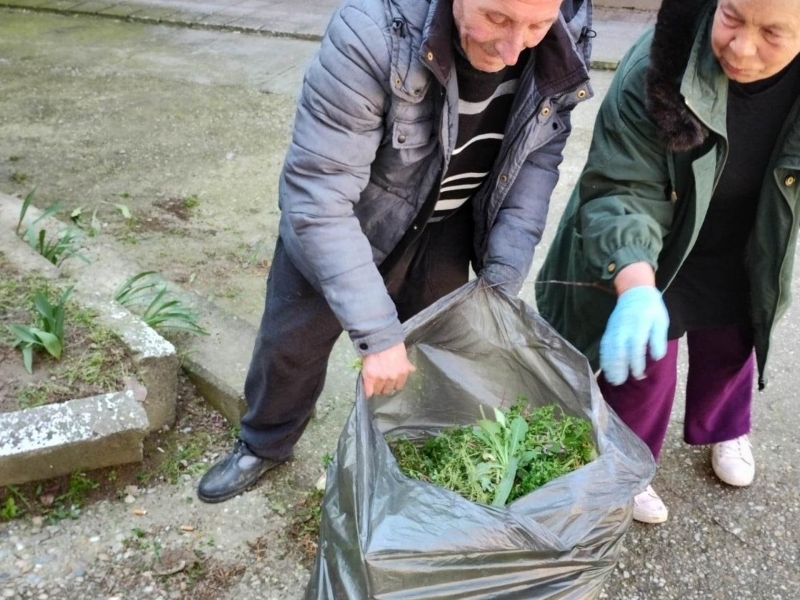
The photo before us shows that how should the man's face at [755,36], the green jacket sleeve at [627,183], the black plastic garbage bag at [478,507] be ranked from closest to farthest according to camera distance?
the black plastic garbage bag at [478,507], the man's face at [755,36], the green jacket sleeve at [627,183]

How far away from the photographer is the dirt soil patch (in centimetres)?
208

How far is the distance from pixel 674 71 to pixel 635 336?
53 cm

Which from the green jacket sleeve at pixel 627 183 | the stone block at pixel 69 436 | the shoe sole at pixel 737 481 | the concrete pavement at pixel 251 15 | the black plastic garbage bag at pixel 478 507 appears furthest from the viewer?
the concrete pavement at pixel 251 15

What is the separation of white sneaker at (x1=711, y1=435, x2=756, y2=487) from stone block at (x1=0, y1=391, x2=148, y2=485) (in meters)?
1.67

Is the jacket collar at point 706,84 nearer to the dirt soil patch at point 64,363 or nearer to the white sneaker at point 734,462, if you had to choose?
the white sneaker at point 734,462

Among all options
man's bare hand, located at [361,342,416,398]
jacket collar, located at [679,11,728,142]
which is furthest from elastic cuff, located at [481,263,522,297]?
jacket collar, located at [679,11,728,142]

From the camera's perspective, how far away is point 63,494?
2061 millimetres

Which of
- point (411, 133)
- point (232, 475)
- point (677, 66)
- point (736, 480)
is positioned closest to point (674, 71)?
point (677, 66)

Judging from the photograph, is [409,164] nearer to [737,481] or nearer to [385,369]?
[385,369]

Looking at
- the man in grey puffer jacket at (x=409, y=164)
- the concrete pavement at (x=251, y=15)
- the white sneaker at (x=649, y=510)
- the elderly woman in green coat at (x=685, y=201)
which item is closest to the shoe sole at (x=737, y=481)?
the white sneaker at (x=649, y=510)

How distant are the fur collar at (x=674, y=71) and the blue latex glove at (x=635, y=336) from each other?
1.06 ft

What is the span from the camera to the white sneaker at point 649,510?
85.3 inches

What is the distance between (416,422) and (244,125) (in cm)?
327

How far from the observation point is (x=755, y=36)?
1.43 meters
